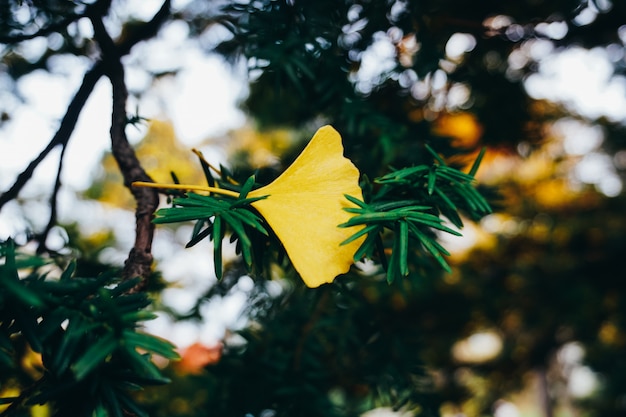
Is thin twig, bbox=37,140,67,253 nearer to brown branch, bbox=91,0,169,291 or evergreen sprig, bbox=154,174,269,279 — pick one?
brown branch, bbox=91,0,169,291

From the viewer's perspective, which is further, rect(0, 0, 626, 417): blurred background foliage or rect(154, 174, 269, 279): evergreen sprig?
rect(0, 0, 626, 417): blurred background foliage

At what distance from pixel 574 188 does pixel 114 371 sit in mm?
1610

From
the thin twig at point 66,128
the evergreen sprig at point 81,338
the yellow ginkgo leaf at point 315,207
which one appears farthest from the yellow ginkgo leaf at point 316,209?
the thin twig at point 66,128

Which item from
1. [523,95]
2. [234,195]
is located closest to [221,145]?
[523,95]

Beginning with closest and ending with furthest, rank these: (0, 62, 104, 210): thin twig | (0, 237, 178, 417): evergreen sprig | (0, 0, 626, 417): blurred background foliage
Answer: (0, 237, 178, 417): evergreen sprig → (0, 62, 104, 210): thin twig → (0, 0, 626, 417): blurred background foliage

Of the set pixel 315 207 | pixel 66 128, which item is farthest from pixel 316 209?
pixel 66 128

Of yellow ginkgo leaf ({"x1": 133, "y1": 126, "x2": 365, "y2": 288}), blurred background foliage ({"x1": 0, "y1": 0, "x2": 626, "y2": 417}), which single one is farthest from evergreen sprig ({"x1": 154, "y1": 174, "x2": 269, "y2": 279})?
blurred background foliage ({"x1": 0, "y1": 0, "x2": 626, "y2": 417})

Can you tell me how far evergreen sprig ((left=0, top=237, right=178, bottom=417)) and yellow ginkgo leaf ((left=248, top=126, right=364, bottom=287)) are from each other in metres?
0.11

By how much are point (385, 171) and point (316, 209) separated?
1.05 ft

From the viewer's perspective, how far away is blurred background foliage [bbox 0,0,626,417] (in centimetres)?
56

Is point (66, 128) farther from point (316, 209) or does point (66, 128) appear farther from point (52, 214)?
point (316, 209)

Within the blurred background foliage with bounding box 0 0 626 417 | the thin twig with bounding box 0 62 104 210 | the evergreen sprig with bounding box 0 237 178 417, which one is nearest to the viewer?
the evergreen sprig with bounding box 0 237 178 417

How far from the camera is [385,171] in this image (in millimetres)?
637

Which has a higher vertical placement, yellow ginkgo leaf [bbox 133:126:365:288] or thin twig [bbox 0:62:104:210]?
thin twig [bbox 0:62:104:210]
